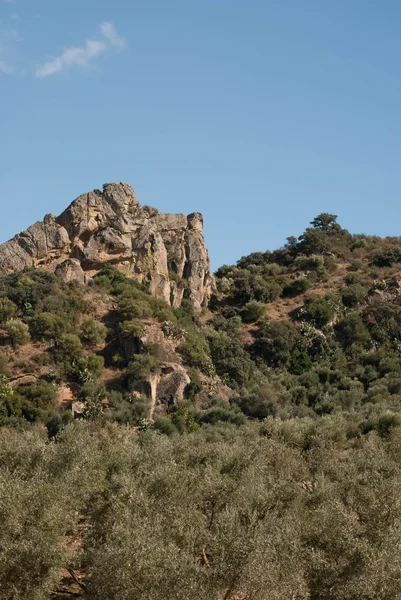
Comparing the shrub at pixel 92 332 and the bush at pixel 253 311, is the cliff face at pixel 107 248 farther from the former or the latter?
the shrub at pixel 92 332

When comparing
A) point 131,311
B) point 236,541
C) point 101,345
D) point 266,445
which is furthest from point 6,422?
point 236,541

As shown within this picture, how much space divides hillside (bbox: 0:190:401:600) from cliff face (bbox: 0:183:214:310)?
0.68 feet

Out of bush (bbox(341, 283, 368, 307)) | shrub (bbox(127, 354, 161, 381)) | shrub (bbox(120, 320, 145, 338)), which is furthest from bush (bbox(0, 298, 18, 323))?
bush (bbox(341, 283, 368, 307))

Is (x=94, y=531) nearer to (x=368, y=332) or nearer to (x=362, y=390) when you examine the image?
(x=362, y=390)

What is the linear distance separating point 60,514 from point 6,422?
79.0ft

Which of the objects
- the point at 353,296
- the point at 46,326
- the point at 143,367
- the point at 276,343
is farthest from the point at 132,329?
the point at 353,296

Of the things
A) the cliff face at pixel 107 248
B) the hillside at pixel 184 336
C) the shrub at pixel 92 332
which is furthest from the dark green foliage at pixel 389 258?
the shrub at pixel 92 332

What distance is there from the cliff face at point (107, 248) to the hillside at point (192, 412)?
21 cm

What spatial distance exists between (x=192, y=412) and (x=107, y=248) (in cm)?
2123

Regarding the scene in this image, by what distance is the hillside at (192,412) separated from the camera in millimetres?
16109

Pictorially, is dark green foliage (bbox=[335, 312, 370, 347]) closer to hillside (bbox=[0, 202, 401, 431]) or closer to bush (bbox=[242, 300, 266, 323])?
hillside (bbox=[0, 202, 401, 431])

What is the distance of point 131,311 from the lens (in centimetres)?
5112

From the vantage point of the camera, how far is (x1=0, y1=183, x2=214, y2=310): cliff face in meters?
58.2

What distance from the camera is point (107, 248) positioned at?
194 ft
